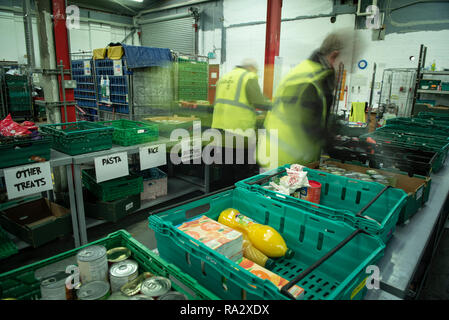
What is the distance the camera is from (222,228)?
1.34 metres

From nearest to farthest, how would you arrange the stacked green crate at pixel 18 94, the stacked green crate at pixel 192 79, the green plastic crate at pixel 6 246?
the green plastic crate at pixel 6 246
the stacked green crate at pixel 192 79
the stacked green crate at pixel 18 94

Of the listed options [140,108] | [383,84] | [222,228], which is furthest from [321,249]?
[383,84]

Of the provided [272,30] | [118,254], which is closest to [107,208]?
[118,254]

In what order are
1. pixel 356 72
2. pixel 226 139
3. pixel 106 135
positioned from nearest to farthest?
pixel 106 135
pixel 226 139
pixel 356 72

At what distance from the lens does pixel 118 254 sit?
120cm

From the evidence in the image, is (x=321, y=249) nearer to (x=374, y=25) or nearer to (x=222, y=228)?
(x=222, y=228)

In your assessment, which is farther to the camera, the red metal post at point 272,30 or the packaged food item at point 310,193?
the red metal post at point 272,30

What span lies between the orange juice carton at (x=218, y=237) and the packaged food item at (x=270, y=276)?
0.05 meters

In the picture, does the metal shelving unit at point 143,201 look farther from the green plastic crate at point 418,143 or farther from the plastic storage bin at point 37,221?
the green plastic crate at point 418,143

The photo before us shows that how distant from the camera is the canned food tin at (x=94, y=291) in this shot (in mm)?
957

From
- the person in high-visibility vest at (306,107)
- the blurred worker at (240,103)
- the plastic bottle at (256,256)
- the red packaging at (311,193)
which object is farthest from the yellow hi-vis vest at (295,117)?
the plastic bottle at (256,256)

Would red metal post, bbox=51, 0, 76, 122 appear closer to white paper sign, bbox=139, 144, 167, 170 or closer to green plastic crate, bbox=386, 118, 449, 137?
white paper sign, bbox=139, 144, 167, 170

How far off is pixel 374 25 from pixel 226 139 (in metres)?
6.37

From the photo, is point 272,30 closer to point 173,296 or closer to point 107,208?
point 107,208
